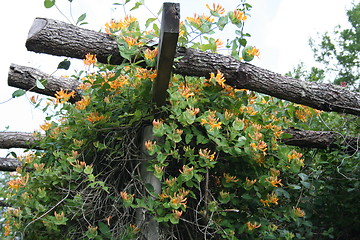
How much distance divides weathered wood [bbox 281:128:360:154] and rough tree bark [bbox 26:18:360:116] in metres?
0.41

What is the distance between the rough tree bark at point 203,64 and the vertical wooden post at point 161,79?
17cm

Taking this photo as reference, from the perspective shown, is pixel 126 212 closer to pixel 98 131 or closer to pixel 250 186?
pixel 98 131

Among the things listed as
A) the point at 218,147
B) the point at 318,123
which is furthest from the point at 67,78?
the point at 318,123

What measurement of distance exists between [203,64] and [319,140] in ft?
4.67

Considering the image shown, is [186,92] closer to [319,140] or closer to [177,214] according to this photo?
[177,214]

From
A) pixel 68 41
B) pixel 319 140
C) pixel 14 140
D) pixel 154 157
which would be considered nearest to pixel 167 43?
pixel 68 41

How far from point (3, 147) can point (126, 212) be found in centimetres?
211

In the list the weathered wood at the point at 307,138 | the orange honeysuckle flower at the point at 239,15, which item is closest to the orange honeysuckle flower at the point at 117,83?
the orange honeysuckle flower at the point at 239,15

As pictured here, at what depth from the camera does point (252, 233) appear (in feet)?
8.01

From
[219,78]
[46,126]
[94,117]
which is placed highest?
[219,78]

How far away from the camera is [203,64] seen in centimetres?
220

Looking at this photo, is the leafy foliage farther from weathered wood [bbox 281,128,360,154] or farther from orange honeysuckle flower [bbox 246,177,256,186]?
weathered wood [bbox 281,128,360,154]

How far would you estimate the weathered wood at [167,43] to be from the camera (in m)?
1.77

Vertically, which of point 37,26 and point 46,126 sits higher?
point 37,26
